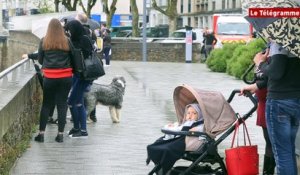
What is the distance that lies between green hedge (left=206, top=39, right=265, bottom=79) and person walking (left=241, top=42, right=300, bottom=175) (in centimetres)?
1504

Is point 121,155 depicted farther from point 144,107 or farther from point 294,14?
point 144,107

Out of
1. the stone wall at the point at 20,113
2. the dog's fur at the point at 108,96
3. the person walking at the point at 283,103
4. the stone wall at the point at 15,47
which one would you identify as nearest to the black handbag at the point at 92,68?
the stone wall at the point at 20,113

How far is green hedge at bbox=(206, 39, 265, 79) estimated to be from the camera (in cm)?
2297

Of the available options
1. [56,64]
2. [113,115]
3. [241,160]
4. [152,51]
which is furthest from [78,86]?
[152,51]

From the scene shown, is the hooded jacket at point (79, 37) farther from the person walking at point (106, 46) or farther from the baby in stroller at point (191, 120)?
the person walking at point (106, 46)

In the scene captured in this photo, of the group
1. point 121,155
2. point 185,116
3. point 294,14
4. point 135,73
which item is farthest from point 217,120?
point 135,73

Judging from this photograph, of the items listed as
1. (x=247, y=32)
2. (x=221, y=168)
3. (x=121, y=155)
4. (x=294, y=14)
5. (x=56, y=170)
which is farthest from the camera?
(x=247, y=32)

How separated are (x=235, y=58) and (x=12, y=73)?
49.4ft

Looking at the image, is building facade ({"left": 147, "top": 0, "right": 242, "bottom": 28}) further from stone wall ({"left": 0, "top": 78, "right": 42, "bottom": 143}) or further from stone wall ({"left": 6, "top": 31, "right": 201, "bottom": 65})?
stone wall ({"left": 0, "top": 78, "right": 42, "bottom": 143})

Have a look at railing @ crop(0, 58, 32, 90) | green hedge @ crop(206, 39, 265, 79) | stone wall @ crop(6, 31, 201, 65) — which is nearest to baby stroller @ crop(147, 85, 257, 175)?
railing @ crop(0, 58, 32, 90)

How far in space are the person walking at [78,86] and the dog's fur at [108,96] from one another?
3.30ft

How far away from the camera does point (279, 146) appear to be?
6918 mm

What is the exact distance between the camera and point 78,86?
433 inches

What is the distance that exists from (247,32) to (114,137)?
2560 cm
